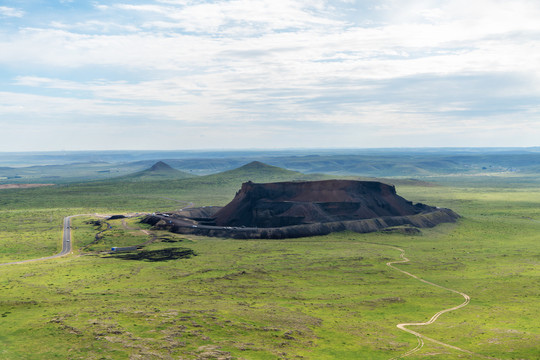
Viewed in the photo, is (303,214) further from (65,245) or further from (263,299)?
(263,299)

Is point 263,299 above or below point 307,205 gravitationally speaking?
below

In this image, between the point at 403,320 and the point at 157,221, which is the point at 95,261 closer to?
the point at 157,221

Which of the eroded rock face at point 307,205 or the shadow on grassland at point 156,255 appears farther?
the eroded rock face at point 307,205

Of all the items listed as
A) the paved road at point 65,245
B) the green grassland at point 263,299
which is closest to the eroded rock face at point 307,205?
the green grassland at point 263,299

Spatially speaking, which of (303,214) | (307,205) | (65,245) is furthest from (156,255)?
(307,205)

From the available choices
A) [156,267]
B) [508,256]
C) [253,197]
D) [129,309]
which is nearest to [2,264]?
[156,267]

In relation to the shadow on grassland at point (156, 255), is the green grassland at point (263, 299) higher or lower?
higher

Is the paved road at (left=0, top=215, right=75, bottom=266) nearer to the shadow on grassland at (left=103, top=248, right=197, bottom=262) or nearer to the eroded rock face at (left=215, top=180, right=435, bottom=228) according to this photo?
the shadow on grassland at (left=103, top=248, right=197, bottom=262)

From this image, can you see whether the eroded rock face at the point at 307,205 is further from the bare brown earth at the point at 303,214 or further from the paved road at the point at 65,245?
the paved road at the point at 65,245
